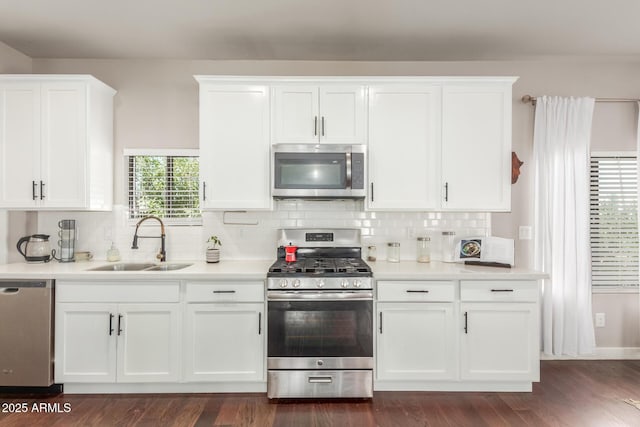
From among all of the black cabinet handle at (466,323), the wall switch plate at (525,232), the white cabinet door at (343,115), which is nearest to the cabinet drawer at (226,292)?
the white cabinet door at (343,115)

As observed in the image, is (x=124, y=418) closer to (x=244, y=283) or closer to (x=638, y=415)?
(x=244, y=283)

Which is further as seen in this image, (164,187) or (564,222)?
(164,187)

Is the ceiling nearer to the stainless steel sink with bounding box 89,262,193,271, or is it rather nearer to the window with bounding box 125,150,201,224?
the window with bounding box 125,150,201,224

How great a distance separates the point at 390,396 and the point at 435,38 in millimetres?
2768

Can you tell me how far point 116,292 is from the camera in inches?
105

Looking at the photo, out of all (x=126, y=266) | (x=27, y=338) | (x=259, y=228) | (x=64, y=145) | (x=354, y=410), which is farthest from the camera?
(x=259, y=228)

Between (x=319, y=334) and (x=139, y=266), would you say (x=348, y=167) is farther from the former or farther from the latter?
(x=139, y=266)

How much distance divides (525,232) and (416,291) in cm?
142

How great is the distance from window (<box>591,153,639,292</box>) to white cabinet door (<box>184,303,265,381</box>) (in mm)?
3094

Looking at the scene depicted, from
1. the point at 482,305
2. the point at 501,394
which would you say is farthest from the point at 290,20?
the point at 501,394

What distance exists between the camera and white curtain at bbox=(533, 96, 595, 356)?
3.29m

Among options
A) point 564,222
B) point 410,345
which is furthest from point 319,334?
point 564,222

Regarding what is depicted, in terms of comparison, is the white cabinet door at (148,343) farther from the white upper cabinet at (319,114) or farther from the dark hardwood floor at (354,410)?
the white upper cabinet at (319,114)

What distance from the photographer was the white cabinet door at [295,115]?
3.00 m
